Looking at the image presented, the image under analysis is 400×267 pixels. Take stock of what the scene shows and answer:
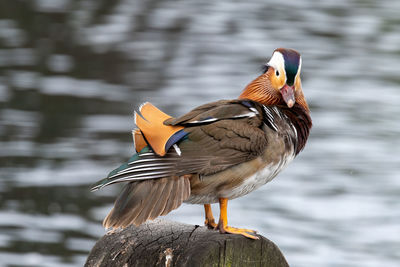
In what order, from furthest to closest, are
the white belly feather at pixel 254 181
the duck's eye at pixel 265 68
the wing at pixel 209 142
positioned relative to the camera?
the duck's eye at pixel 265 68 → the white belly feather at pixel 254 181 → the wing at pixel 209 142

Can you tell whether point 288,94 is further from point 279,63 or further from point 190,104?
point 190,104

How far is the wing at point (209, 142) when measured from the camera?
122 inches

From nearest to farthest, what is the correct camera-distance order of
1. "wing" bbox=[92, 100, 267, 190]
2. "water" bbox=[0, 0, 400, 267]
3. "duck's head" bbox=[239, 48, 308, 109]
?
1. "wing" bbox=[92, 100, 267, 190]
2. "duck's head" bbox=[239, 48, 308, 109]
3. "water" bbox=[0, 0, 400, 267]

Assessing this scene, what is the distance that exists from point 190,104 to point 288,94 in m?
4.82

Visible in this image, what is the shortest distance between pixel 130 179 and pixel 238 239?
45 cm

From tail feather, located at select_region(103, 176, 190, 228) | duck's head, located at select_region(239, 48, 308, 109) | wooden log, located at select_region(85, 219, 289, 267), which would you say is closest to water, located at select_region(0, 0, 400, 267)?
duck's head, located at select_region(239, 48, 308, 109)

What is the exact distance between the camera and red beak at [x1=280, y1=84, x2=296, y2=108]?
3.65m

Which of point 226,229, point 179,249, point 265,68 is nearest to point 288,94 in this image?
point 265,68

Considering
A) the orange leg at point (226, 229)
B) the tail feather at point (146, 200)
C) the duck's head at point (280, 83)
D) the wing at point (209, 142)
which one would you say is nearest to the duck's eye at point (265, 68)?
the duck's head at point (280, 83)

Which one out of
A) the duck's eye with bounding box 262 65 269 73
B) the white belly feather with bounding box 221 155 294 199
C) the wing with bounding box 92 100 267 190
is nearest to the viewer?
the wing with bounding box 92 100 267 190

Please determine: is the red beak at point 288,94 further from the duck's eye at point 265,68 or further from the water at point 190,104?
the water at point 190,104

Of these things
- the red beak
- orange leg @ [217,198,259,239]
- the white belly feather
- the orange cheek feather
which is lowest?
orange leg @ [217,198,259,239]

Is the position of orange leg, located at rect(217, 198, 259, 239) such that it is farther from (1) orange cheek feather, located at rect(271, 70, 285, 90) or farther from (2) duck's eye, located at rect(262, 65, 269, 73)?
(2) duck's eye, located at rect(262, 65, 269, 73)

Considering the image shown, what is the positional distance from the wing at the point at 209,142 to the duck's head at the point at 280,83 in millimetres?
212
